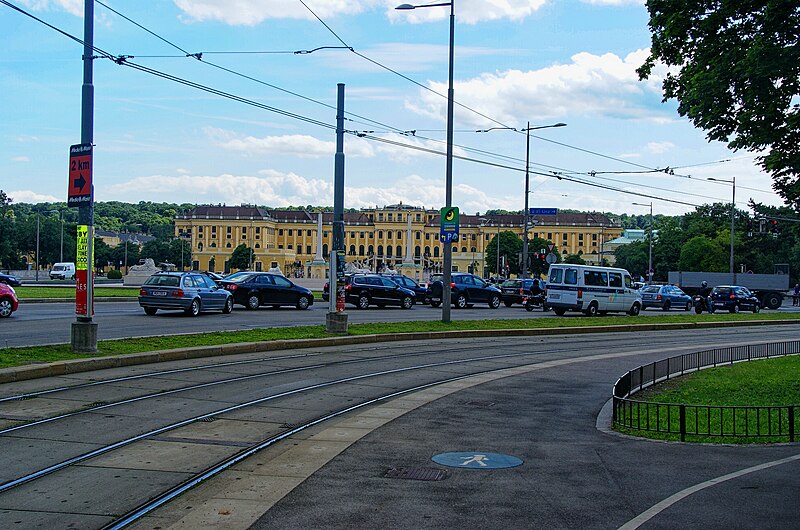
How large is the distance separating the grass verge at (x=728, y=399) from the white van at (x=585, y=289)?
1742cm

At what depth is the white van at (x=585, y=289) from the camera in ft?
132

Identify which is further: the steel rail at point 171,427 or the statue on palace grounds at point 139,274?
the statue on palace grounds at point 139,274

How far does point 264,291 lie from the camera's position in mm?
36406

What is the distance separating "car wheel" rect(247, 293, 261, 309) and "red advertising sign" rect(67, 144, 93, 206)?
61.7 ft

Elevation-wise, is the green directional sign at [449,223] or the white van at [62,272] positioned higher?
the green directional sign at [449,223]

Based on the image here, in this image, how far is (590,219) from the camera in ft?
585

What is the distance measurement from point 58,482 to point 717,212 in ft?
398

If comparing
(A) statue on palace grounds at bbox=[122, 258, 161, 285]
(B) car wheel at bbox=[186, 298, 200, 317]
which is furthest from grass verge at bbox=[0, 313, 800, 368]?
(A) statue on palace grounds at bbox=[122, 258, 161, 285]

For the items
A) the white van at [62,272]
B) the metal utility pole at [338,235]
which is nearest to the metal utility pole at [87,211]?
the metal utility pole at [338,235]

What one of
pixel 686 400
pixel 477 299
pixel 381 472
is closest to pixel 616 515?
pixel 381 472

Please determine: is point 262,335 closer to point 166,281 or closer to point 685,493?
point 166,281

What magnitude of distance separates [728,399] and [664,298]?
43.0 meters

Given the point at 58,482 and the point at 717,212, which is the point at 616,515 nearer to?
the point at 58,482

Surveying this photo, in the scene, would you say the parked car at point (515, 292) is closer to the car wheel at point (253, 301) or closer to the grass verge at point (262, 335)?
the grass verge at point (262, 335)
